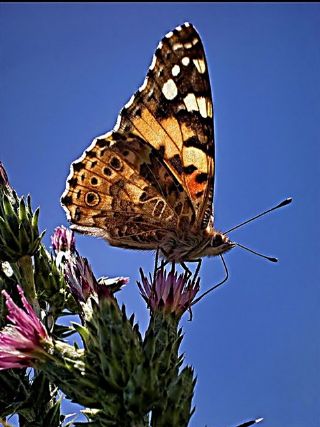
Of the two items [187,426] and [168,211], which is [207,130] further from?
[187,426]

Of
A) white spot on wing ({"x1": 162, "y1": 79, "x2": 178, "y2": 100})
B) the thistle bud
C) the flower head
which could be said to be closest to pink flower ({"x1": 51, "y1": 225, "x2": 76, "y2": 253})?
the flower head

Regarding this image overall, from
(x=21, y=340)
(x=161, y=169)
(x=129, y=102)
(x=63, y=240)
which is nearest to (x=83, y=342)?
(x=21, y=340)

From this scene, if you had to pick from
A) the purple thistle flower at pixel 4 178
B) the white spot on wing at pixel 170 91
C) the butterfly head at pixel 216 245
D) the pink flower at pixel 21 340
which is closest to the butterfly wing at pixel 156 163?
the white spot on wing at pixel 170 91

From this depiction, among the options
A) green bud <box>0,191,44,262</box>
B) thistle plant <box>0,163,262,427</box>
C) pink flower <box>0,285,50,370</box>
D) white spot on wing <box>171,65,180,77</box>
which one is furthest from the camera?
white spot on wing <box>171,65,180,77</box>

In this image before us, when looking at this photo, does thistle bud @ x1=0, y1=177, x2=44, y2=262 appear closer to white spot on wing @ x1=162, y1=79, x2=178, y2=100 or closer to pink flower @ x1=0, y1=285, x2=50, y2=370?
pink flower @ x1=0, y1=285, x2=50, y2=370

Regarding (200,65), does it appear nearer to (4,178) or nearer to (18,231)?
(4,178)

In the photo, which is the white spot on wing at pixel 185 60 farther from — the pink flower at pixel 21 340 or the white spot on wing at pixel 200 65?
the pink flower at pixel 21 340
